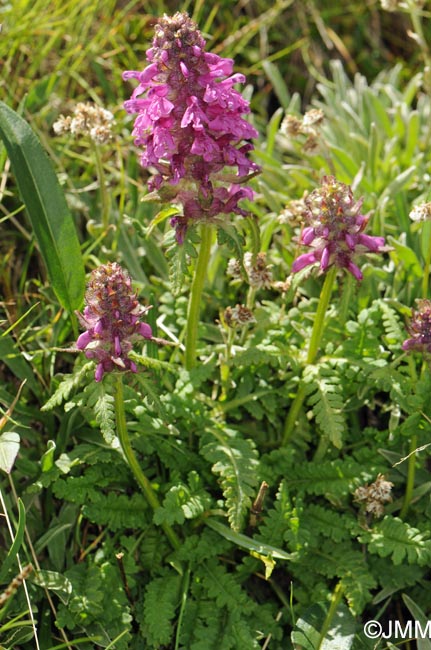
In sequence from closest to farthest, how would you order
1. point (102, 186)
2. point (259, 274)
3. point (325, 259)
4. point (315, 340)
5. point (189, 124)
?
1. point (189, 124)
2. point (325, 259)
3. point (315, 340)
4. point (259, 274)
5. point (102, 186)

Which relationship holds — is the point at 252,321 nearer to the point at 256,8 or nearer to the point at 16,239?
the point at 16,239

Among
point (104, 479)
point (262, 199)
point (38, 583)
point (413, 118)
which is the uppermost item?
point (413, 118)

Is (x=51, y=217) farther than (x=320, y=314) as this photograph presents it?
Yes

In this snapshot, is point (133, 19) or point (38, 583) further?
point (133, 19)

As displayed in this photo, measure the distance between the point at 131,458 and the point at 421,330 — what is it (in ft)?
3.34

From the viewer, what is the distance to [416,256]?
3373mm

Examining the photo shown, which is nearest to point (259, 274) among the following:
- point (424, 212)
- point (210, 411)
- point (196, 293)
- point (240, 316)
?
point (240, 316)

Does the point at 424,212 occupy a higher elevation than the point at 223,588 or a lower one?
higher

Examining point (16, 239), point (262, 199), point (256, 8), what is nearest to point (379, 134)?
point (262, 199)

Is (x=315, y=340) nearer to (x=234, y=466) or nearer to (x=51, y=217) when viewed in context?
(x=234, y=466)

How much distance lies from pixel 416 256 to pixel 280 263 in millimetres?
551

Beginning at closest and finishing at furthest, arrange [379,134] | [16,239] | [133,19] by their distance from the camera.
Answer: [16,239] → [379,134] → [133,19]

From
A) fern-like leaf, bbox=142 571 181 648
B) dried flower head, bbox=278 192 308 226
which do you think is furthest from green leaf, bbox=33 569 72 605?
dried flower head, bbox=278 192 308 226

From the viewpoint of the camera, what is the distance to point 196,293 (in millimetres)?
2820
